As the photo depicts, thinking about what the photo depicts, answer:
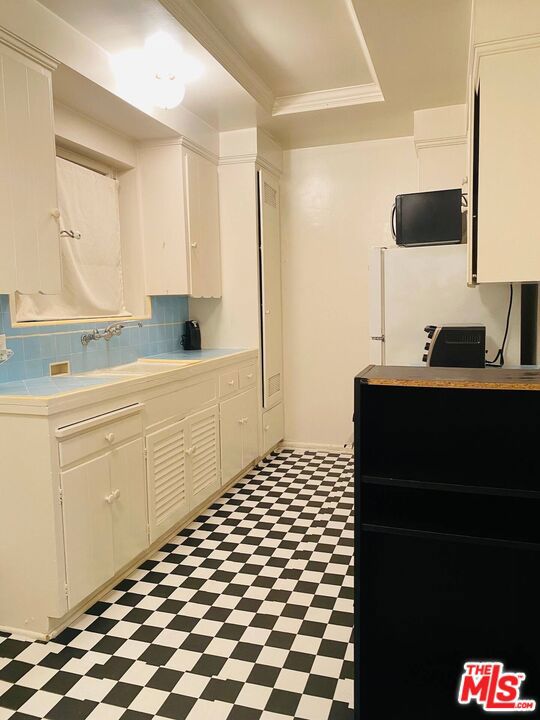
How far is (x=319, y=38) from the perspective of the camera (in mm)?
2891

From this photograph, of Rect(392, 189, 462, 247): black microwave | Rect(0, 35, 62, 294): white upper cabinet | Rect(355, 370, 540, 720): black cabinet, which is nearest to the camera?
Answer: Rect(355, 370, 540, 720): black cabinet

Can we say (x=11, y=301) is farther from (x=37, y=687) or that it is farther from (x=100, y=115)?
(x=37, y=687)

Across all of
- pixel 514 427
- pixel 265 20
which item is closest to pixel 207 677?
pixel 514 427

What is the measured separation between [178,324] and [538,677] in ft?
10.5

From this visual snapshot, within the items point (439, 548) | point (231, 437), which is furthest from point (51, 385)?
point (439, 548)

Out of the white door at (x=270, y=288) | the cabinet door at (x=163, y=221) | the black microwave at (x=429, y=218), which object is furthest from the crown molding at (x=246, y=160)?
the black microwave at (x=429, y=218)

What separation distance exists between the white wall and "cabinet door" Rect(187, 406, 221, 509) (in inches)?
54.7

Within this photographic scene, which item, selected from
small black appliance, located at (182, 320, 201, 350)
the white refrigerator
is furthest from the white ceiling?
small black appliance, located at (182, 320, 201, 350)

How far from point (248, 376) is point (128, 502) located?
1.68m

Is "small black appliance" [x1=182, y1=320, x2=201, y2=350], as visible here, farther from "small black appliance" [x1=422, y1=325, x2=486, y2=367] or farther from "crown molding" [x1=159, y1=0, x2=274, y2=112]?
"small black appliance" [x1=422, y1=325, x2=486, y2=367]

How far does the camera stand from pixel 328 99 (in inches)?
142

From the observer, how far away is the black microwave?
2830mm

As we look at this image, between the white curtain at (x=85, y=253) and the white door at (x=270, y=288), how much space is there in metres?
1.14

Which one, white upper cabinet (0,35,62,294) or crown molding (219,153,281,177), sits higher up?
crown molding (219,153,281,177)
